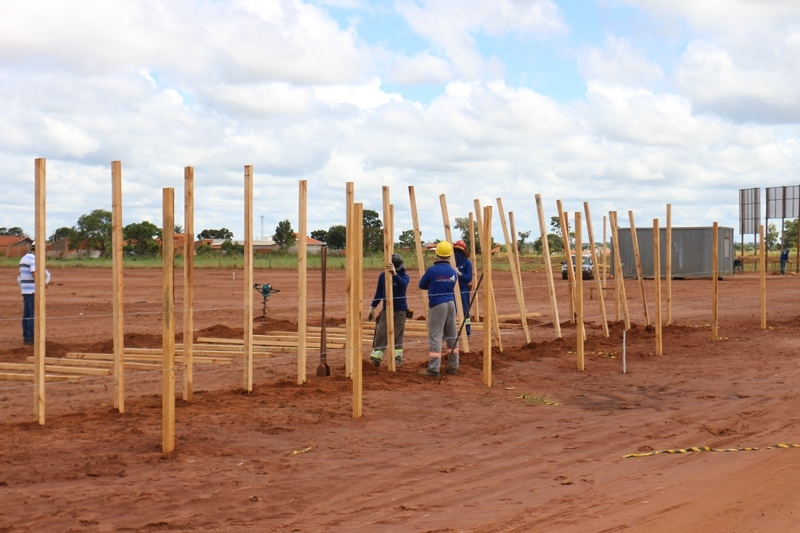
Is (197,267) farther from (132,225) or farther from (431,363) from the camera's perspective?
(431,363)

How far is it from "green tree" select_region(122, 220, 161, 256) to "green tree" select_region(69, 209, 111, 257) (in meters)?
2.21

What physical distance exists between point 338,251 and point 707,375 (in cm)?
6363

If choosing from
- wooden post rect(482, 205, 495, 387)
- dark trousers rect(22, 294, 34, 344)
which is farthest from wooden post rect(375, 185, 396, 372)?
dark trousers rect(22, 294, 34, 344)

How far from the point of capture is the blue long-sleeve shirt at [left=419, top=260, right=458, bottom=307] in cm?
1311

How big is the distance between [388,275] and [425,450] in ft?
14.6

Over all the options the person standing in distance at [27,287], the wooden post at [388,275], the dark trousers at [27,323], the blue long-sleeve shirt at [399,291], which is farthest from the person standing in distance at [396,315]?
the dark trousers at [27,323]

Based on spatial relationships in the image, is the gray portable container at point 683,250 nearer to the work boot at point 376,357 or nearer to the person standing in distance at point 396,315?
the person standing in distance at point 396,315

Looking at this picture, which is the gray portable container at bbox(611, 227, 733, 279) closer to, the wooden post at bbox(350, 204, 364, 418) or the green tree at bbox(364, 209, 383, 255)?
the green tree at bbox(364, 209, 383, 255)

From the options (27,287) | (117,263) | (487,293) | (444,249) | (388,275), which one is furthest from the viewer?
(27,287)

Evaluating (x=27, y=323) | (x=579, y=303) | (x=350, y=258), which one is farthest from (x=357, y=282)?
(x=27, y=323)

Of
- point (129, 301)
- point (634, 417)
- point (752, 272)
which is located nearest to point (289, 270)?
point (129, 301)

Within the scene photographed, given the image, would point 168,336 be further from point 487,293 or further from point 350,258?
point 487,293

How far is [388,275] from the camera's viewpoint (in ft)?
41.9

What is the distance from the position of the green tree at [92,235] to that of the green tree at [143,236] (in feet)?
7.27
